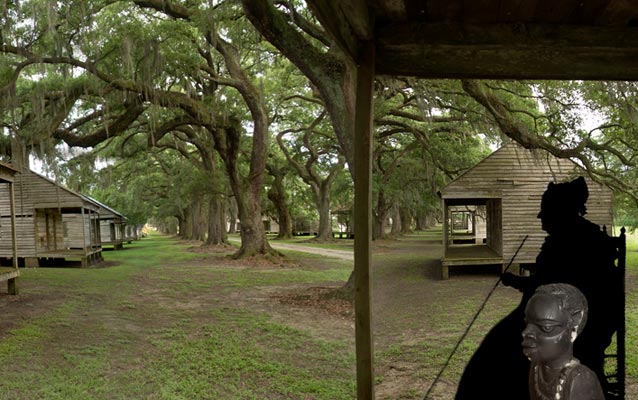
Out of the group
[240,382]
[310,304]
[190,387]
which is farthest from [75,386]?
[310,304]

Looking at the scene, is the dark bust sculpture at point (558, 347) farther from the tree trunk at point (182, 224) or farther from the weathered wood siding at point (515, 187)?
the tree trunk at point (182, 224)

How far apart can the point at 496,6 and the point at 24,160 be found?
1323 cm

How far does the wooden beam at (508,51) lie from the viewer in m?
2.88

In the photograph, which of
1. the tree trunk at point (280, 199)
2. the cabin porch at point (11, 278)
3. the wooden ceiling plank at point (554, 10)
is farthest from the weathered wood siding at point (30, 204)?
the wooden ceiling plank at point (554, 10)

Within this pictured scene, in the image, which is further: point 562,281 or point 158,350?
point 158,350

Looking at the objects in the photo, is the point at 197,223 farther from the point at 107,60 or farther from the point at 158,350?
the point at 158,350

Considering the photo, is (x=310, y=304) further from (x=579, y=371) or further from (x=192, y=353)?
(x=579, y=371)

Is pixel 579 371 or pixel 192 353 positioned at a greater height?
pixel 579 371

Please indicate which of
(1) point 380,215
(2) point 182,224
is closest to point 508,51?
(1) point 380,215

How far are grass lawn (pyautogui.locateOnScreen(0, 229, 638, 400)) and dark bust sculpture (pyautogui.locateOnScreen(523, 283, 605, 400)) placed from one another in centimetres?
332

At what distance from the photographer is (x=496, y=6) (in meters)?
2.71

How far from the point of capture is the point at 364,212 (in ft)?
9.61

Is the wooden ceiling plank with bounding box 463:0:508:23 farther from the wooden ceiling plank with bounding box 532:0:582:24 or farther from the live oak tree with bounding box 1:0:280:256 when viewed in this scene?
the live oak tree with bounding box 1:0:280:256

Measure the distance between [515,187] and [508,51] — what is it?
9.49 meters
